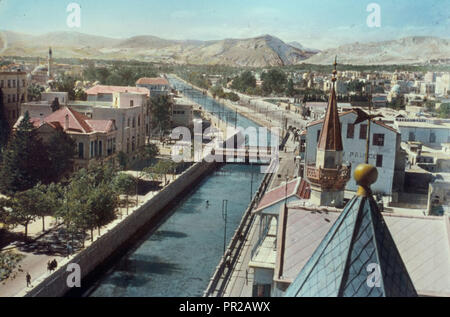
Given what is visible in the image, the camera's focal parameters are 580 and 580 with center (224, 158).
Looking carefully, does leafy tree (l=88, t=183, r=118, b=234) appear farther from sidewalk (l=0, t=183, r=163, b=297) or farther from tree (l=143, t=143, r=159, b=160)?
tree (l=143, t=143, r=159, b=160)

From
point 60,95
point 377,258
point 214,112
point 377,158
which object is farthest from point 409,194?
point 214,112

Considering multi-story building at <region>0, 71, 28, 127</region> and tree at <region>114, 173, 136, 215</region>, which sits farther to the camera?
multi-story building at <region>0, 71, 28, 127</region>

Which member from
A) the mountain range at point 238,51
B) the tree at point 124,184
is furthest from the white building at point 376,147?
the mountain range at point 238,51

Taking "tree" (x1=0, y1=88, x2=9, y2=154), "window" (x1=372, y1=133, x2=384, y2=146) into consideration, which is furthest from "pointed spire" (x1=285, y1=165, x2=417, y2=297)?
"tree" (x1=0, y1=88, x2=9, y2=154)

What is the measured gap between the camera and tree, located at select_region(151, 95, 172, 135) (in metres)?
25.9

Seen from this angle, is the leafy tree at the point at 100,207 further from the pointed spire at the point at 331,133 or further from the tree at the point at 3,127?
the tree at the point at 3,127

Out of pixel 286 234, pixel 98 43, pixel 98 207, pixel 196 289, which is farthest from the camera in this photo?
pixel 98 43

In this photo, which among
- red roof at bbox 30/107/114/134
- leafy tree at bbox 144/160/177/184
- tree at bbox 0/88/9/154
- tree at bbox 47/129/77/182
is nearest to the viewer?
tree at bbox 47/129/77/182

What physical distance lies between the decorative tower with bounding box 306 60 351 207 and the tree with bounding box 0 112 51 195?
7665mm

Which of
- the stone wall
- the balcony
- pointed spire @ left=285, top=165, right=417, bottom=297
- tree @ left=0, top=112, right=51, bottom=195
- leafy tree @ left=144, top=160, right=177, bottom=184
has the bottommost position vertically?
the stone wall

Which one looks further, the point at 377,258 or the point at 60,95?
the point at 60,95

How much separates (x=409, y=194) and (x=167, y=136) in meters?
14.7

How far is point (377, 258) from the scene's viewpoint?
2.65 meters
